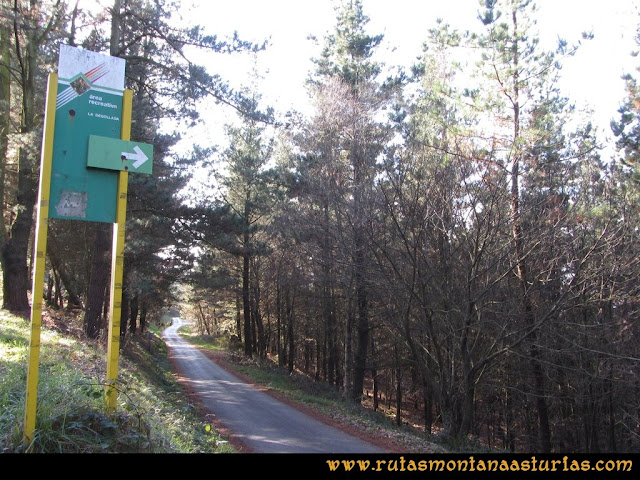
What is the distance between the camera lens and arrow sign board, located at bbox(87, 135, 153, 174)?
12.9 ft

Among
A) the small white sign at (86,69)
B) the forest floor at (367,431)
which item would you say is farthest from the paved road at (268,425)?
the small white sign at (86,69)

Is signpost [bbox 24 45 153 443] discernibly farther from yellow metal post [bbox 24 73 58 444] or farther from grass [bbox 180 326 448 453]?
grass [bbox 180 326 448 453]

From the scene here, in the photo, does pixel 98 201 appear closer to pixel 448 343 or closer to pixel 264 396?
pixel 448 343

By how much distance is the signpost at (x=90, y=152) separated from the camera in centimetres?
380

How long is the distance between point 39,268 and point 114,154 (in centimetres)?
115

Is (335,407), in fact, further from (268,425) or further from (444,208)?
(444,208)

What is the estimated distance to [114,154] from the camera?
399 centimetres

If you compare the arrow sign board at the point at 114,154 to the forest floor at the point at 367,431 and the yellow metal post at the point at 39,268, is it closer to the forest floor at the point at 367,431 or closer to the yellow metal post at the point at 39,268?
the yellow metal post at the point at 39,268

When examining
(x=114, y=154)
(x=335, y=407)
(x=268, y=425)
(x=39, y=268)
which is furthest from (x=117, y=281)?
(x=335, y=407)

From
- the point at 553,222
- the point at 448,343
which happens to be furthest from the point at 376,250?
the point at 553,222

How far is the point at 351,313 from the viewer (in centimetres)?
1762

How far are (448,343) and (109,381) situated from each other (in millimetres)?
10593

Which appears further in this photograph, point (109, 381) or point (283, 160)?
point (283, 160)

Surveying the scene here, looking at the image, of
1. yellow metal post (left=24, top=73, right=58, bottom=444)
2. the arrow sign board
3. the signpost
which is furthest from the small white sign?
the arrow sign board
